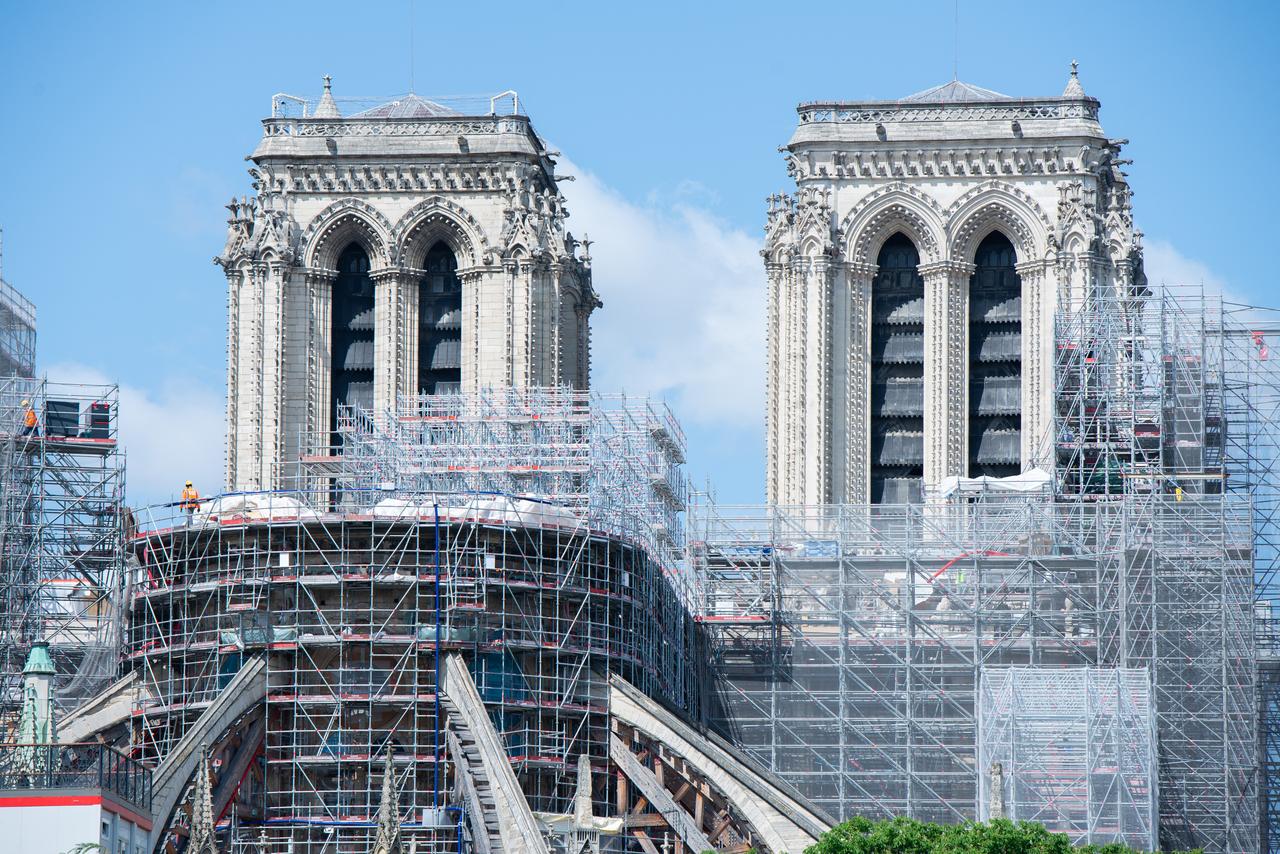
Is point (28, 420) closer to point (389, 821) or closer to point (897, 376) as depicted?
point (897, 376)

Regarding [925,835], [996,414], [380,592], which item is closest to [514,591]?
[380,592]

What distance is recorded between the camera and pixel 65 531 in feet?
344

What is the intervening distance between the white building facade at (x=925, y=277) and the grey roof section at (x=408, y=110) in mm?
10918

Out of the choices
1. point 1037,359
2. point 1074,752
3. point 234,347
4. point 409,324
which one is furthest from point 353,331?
point 1074,752

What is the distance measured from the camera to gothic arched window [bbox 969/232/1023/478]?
111m

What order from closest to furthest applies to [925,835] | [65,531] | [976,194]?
[925,835], [65,531], [976,194]

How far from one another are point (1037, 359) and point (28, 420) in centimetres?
2833

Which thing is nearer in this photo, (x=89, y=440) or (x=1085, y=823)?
(x=1085, y=823)

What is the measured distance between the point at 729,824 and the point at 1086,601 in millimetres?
11724

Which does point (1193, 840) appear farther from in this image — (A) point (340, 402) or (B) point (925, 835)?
(A) point (340, 402)

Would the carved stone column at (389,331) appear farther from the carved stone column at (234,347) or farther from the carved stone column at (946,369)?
the carved stone column at (946,369)

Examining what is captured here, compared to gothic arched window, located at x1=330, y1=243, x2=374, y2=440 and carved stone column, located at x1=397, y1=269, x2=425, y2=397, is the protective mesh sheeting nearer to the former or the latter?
carved stone column, located at x1=397, y1=269, x2=425, y2=397

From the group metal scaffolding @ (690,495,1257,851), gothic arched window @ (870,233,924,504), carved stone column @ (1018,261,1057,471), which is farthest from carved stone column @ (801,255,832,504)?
metal scaffolding @ (690,495,1257,851)

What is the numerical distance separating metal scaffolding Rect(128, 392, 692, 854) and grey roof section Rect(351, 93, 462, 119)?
813 inches
